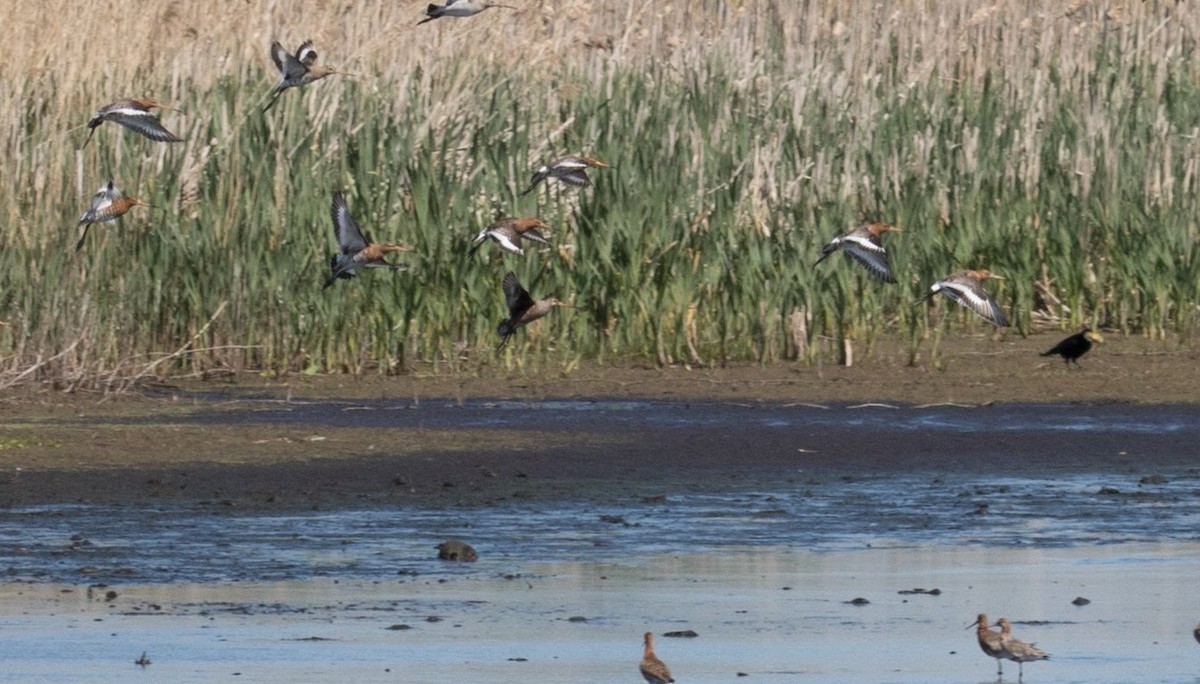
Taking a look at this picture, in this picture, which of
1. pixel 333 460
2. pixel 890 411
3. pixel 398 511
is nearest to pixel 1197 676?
pixel 398 511

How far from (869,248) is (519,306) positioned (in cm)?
175

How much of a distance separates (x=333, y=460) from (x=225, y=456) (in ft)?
1.43

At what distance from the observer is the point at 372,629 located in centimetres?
610

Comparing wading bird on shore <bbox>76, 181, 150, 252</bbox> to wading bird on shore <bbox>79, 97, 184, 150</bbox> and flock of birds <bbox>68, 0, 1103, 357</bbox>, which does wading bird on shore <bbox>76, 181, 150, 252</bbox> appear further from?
wading bird on shore <bbox>79, 97, 184, 150</bbox>

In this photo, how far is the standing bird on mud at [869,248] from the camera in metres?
12.2

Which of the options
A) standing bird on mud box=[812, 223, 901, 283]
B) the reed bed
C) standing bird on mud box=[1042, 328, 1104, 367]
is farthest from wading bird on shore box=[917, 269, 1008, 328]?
the reed bed

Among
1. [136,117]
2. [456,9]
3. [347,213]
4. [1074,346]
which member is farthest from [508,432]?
[1074,346]

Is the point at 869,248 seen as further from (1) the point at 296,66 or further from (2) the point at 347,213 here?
(1) the point at 296,66

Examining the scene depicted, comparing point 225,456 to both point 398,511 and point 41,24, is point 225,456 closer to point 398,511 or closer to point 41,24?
point 398,511

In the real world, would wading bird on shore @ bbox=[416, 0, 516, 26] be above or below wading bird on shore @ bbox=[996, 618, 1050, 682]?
above

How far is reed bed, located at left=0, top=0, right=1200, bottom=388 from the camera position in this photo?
1264 cm

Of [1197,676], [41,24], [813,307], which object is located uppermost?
[41,24]

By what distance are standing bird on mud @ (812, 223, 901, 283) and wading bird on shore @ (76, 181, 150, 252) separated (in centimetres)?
337

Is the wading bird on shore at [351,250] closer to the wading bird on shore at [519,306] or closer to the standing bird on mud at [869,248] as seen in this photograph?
the wading bird on shore at [519,306]
